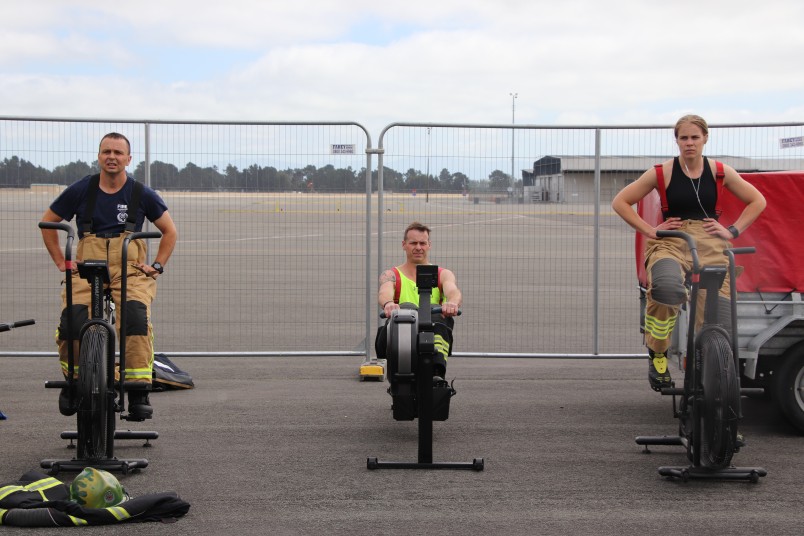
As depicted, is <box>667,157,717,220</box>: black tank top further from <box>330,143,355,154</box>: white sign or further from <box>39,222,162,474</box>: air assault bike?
<box>330,143,355,154</box>: white sign

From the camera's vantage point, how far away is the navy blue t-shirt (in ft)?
21.7

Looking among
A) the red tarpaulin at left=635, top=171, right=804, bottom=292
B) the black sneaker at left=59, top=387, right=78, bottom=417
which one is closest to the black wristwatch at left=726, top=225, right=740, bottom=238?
the red tarpaulin at left=635, top=171, right=804, bottom=292

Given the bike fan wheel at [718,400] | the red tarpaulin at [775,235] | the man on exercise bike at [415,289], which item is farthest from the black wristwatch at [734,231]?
the man on exercise bike at [415,289]

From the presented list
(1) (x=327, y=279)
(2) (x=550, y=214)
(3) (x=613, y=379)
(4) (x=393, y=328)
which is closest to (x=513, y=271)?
(2) (x=550, y=214)

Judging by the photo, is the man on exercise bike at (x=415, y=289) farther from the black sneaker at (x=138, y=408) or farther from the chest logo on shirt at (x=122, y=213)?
the chest logo on shirt at (x=122, y=213)

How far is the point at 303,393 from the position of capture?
8.66 m

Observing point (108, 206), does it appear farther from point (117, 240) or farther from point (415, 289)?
point (415, 289)

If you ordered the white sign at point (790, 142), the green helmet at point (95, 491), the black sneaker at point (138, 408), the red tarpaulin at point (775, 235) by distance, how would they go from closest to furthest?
the green helmet at point (95, 491)
the black sneaker at point (138, 408)
the red tarpaulin at point (775, 235)
the white sign at point (790, 142)

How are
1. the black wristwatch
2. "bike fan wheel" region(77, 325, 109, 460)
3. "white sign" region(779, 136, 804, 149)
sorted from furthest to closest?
"white sign" region(779, 136, 804, 149) < the black wristwatch < "bike fan wheel" region(77, 325, 109, 460)

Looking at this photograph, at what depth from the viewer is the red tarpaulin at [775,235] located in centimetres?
711

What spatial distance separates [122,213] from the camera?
6.64 metres

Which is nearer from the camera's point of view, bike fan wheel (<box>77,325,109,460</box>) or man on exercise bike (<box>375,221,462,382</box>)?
bike fan wheel (<box>77,325,109,460</box>)

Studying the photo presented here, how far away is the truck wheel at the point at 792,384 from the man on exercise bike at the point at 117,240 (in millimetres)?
4086

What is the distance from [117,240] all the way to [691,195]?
143 inches
